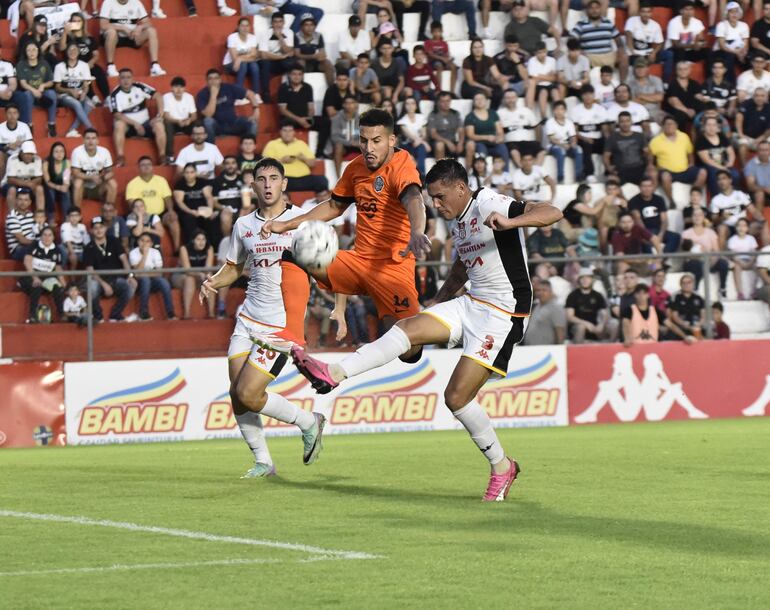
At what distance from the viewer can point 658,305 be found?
20.0m

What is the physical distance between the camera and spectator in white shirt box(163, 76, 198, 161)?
23859 mm

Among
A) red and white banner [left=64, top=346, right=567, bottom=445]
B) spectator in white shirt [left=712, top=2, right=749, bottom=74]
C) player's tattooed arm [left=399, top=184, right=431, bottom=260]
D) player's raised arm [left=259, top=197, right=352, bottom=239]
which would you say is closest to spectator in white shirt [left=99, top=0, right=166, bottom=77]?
red and white banner [left=64, top=346, right=567, bottom=445]

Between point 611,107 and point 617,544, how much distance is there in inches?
683

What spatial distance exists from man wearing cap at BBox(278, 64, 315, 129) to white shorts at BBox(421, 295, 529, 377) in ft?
46.4

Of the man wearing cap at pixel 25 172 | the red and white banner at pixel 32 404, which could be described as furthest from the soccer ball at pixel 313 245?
the man wearing cap at pixel 25 172

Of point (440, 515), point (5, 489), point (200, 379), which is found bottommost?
point (200, 379)

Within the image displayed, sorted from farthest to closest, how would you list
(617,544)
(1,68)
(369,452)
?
(1,68) < (369,452) < (617,544)

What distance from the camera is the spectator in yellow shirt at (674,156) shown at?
24188 millimetres

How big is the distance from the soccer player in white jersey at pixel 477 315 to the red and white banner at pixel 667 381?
9.36 metres

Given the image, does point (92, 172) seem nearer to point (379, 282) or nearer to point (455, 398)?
point (379, 282)

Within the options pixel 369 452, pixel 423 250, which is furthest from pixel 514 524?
pixel 369 452

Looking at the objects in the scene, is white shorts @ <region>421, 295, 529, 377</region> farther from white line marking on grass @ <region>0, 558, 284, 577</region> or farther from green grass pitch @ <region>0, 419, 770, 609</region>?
white line marking on grass @ <region>0, 558, 284, 577</region>

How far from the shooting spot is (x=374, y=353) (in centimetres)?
1033

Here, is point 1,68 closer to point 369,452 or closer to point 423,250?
point 369,452
